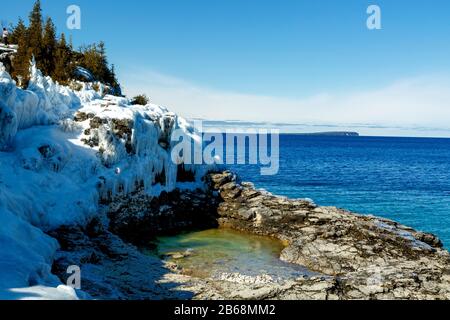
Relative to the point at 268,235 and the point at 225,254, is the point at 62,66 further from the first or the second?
the point at 268,235

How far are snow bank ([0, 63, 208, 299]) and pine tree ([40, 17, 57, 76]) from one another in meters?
6.15

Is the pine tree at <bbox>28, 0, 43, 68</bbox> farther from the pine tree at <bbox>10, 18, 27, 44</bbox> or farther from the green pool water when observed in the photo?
the green pool water

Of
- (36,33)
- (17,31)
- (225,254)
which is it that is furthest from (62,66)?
(225,254)

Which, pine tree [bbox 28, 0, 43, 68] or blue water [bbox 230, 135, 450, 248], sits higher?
pine tree [bbox 28, 0, 43, 68]

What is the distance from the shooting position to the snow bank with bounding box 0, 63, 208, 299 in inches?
643

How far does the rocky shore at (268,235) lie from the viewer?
61.8ft

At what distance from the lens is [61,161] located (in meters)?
25.6

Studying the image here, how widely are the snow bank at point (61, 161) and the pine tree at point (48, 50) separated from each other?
6149mm

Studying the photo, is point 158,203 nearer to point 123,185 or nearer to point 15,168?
point 123,185

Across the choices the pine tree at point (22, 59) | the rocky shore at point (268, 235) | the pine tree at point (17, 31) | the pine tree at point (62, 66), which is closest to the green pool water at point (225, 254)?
A: the rocky shore at point (268, 235)

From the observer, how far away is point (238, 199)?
115ft

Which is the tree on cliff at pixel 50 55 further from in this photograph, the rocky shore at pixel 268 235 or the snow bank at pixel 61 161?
the rocky shore at pixel 268 235

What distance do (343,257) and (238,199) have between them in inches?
486

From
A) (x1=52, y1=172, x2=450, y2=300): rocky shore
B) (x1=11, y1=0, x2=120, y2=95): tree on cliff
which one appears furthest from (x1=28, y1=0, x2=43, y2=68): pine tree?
(x1=52, y1=172, x2=450, y2=300): rocky shore
